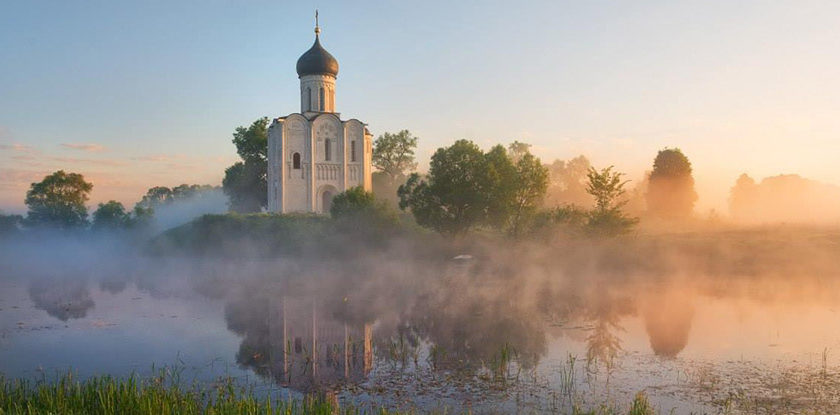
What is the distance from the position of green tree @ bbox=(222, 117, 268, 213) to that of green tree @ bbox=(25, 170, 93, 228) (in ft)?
68.9

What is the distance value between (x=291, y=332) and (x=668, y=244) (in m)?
30.4

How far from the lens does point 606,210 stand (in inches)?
1569

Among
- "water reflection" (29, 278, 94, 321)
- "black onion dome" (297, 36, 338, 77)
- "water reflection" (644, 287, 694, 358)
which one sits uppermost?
"black onion dome" (297, 36, 338, 77)

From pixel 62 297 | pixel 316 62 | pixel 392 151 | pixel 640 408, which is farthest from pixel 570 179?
pixel 640 408

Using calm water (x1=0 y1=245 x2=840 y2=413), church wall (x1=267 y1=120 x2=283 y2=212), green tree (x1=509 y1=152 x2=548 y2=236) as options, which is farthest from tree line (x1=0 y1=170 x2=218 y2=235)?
green tree (x1=509 y1=152 x2=548 y2=236)

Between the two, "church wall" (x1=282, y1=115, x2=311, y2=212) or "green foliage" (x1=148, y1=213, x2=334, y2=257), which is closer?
"green foliage" (x1=148, y1=213, x2=334, y2=257)

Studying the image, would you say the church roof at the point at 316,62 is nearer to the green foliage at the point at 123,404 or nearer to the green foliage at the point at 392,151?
the green foliage at the point at 392,151

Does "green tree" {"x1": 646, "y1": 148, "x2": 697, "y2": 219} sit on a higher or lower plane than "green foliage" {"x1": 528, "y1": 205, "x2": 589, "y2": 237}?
higher

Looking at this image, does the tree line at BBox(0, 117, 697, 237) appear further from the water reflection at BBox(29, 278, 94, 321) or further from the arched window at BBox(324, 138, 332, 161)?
the water reflection at BBox(29, 278, 94, 321)

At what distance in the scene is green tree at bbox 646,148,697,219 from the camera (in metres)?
58.4

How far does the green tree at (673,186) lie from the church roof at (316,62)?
36.2 m

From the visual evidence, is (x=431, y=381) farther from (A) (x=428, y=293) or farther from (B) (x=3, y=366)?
(A) (x=428, y=293)

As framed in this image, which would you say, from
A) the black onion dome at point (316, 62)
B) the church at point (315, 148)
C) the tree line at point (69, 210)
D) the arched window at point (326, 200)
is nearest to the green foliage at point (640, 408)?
the church at point (315, 148)

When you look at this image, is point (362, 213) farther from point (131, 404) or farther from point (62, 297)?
point (131, 404)
